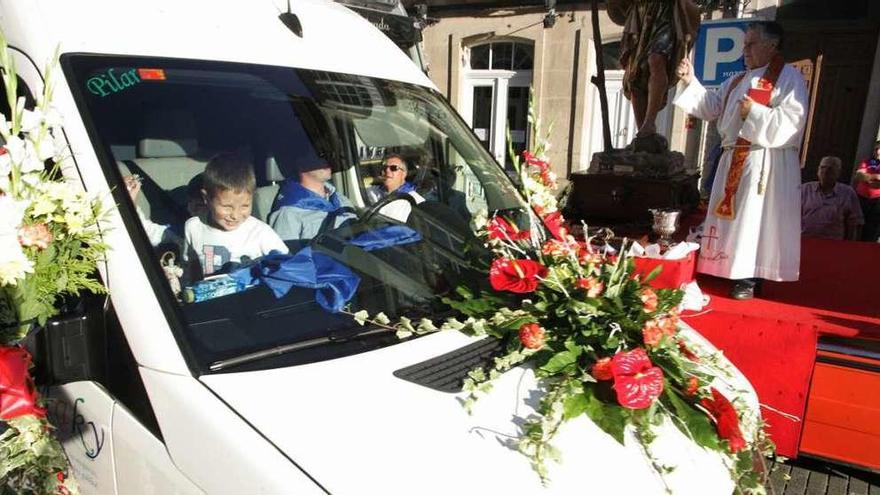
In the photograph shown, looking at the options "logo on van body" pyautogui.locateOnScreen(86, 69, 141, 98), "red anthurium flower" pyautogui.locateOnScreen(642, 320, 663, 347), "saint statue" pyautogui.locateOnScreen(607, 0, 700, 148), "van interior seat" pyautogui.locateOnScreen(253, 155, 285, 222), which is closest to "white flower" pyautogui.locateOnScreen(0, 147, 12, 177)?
"logo on van body" pyautogui.locateOnScreen(86, 69, 141, 98)

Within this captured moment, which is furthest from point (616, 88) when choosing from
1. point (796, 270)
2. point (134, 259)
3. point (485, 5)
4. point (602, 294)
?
point (134, 259)

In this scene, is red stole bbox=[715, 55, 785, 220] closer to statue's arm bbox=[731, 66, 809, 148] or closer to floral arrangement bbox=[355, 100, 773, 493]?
statue's arm bbox=[731, 66, 809, 148]

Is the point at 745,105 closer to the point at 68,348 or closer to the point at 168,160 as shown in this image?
the point at 168,160

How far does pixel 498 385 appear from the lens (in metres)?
1.73

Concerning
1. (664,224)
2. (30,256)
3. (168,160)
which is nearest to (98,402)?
(30,256)

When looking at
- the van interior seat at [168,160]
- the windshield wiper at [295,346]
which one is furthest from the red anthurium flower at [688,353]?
the van interior seat at [168,160]

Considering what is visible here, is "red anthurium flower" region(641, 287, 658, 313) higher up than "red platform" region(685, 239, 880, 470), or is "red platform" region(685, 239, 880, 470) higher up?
"red anthurium flower" region(641, 287, 658, 313)

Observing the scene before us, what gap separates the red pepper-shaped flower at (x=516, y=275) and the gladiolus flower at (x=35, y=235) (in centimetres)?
130

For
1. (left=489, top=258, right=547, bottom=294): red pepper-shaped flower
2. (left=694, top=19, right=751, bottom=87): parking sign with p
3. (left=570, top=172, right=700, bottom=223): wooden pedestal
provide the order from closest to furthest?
(left=489, top=258, right=547, bottom=294): red pepper-shaped flower
(left=570, top=172, right=700, bottom=223): wooden pedestal
(left=694, top=19, right=751, bottom=87): parking sign with p

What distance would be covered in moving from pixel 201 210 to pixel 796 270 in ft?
11.7

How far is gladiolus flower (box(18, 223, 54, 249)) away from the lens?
159cm

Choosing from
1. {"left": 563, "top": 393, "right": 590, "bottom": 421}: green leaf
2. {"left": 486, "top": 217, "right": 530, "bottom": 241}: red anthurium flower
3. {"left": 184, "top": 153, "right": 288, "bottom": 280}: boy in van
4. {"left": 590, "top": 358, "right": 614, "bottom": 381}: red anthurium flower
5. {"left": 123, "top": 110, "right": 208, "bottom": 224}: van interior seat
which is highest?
{"left": 123, "top": 110, "right": 208, "bottom": 224}: van interior seat

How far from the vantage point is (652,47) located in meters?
5.75

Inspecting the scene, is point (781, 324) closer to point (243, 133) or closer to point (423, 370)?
point (423, 370)
